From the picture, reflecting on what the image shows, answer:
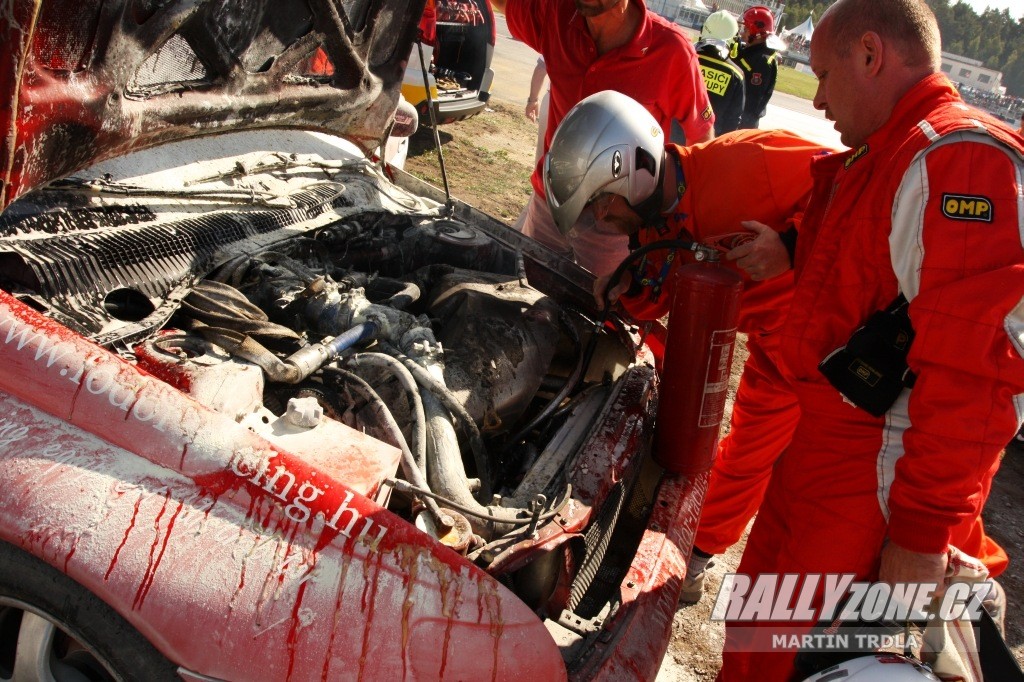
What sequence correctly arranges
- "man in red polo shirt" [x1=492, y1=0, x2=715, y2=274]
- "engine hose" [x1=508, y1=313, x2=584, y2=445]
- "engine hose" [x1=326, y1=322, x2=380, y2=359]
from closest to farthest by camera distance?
"engine hose" [x1=326, y1=322, x2=380, y2=359] → "engine hose" [x1=508, y1=313, x2=584, y2=445] → "man in red polo shirt" [x1=492, y1=0, x2=715, y2=274]

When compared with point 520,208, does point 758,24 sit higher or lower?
higher

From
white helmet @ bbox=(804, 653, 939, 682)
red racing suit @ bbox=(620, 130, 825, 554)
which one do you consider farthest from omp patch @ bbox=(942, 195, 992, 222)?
white helmet @ bbox=(804, 653, 939, 682)

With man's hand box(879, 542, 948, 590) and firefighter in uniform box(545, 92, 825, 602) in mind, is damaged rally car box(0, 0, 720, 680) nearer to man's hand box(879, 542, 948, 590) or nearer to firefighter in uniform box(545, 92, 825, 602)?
firefighter in uniform box(545, 92, 825, 602)

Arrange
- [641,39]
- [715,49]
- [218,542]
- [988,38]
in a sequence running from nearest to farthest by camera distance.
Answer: [218,542] → [641,39] → [715,49] → [988,38]

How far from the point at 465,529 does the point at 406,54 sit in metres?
2.02

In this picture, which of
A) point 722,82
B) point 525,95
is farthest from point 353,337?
point 525,95

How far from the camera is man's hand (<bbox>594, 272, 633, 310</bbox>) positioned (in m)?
2.84

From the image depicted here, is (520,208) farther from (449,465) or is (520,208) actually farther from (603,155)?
(449,465)

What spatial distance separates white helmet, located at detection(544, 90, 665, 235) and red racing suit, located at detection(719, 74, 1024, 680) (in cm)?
58

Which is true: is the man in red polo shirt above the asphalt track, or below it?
above

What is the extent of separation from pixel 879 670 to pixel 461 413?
123cm

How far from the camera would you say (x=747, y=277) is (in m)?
2.76

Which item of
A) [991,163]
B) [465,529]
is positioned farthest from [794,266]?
[465,529]

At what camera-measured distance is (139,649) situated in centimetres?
140
